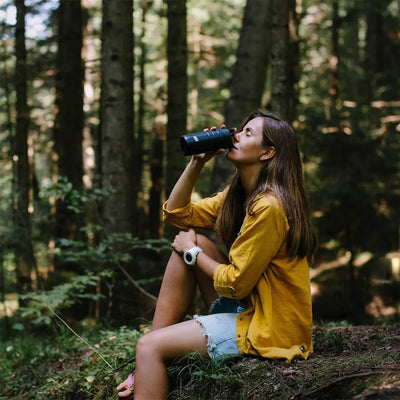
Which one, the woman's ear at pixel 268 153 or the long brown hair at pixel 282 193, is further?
the woman's ear at pixel 268 153

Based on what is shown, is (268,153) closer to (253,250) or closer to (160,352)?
(253,250)

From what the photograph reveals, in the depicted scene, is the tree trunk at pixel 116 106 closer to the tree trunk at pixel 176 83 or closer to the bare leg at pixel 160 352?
the tree trunk at pixel 176 83

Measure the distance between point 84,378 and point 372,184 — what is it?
25.1ft

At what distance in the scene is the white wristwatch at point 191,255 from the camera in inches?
123

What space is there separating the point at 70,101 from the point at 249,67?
15.7 ft

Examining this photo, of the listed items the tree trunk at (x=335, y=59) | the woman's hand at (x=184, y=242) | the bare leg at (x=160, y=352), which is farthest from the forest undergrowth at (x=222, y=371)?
the tree trunk at (x=335, y=59)

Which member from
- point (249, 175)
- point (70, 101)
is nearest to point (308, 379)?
point (249, 175)

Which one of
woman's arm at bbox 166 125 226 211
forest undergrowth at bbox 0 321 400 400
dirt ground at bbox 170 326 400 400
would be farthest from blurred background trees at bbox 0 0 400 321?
dirt ground at bbox 170 326 400 400

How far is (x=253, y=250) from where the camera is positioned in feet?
9.23

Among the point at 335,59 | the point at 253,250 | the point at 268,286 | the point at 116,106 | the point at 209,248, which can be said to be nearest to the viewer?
the point at 253,250

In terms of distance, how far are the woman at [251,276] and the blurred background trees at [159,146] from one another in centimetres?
182

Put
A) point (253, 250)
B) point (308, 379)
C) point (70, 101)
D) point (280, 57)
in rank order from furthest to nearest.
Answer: point (70, 101) < point (280, 57) < point (253, 250) < point (308, 379)

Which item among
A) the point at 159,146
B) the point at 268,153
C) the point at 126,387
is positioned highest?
the point at 159,146

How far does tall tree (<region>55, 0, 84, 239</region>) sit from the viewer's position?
9898 millimetres
